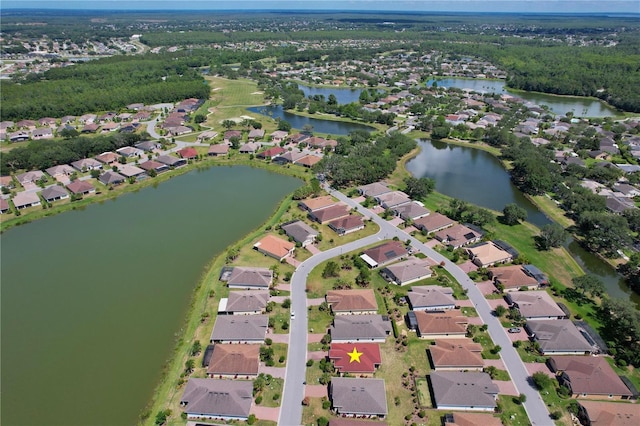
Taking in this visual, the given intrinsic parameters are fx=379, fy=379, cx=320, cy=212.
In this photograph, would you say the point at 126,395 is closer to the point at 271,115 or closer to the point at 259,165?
Answer: the point at 259,165

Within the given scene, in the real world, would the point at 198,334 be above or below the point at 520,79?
below

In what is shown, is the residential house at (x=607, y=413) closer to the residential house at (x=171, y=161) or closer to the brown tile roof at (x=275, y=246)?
the brown tile roof at (x=275, y=246)

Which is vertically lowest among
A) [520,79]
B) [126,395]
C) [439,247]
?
[126,395]

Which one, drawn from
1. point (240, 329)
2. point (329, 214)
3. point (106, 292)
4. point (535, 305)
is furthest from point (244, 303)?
point (535, 305)

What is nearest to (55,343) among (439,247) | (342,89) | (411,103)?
(439,247)

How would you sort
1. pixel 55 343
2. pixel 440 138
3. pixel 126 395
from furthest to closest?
pixel 440 138 < pixel 55 343 < pixel 126 395

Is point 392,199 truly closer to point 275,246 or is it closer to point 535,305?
point 275,246

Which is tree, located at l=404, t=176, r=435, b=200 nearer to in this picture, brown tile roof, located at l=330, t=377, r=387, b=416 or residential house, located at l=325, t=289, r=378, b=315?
residential house, located at l=325, t=289, r=378, b=315
